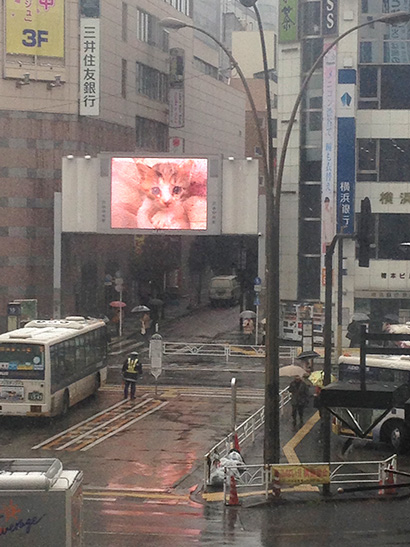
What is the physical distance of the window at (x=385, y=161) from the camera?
5181 centimetres

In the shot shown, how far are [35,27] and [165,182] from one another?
37.0 feet

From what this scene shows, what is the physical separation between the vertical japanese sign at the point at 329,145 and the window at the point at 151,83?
62.2 feet

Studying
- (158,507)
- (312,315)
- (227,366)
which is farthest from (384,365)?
(312,315)

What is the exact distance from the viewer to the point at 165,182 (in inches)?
2163

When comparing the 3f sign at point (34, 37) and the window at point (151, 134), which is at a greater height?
the 3f sign at point (34, 37)

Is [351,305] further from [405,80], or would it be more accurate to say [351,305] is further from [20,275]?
[20,275]

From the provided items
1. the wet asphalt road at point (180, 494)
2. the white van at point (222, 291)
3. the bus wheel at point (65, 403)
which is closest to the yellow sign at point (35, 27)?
the white van at point (222, 291)

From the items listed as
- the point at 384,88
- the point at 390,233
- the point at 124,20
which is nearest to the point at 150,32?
the point at 124,20

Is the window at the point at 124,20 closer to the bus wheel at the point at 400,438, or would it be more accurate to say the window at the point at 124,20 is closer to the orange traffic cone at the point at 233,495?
the bus wheel at the point at 400,438

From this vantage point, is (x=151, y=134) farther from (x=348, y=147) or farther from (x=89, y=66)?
(x=348, y=147)

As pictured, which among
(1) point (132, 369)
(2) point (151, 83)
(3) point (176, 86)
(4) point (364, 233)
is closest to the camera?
(4) point (364, 233)

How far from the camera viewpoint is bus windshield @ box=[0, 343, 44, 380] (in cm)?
3009

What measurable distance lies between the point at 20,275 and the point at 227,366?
16712 millimetres

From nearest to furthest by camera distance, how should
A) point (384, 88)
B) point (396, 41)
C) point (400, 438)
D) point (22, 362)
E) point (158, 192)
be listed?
point (400, 438) → point (22, 362) → point (396, 41) → point (384, 88) → point (158, 192)
